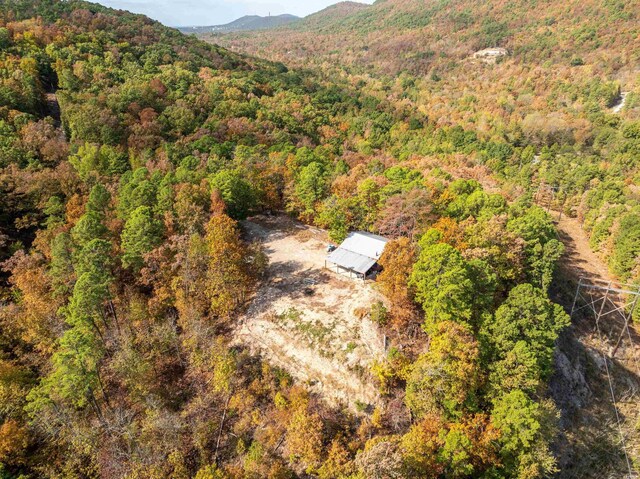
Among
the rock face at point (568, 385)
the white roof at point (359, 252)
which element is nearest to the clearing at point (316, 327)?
the white roof at point (359, 252)

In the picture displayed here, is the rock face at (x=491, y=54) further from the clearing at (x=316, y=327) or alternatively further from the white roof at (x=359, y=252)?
the clearing at (x=316, y=327)

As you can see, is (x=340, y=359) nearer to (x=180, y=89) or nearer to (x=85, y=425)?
(x=85, y=425)

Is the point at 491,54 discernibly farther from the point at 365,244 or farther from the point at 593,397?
the point at 593,397

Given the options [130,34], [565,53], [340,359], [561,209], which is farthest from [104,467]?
[565,53]

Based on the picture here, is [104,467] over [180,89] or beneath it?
beneath

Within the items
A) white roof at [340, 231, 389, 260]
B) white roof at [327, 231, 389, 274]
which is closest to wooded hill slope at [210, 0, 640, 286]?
white roof at [340, 231, 389, 260]

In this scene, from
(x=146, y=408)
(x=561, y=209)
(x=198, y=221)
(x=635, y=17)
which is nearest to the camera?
(x=146, y=408)
